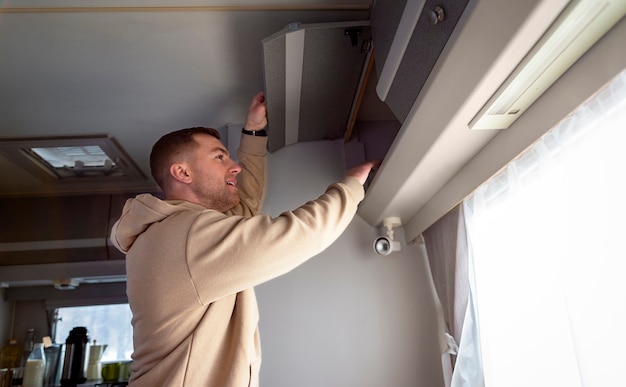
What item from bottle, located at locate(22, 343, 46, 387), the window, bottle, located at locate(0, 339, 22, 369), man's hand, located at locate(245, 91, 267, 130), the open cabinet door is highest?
the open cabinet door

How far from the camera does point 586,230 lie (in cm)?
93

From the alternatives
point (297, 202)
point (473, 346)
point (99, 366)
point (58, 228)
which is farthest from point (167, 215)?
point (99, 366)

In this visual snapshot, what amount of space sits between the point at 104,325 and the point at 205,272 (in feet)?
7.59

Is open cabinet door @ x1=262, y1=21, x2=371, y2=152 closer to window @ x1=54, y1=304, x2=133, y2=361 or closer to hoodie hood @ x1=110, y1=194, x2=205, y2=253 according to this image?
hoodie hood @ x1=110, y1=194, x2=205, y2=253

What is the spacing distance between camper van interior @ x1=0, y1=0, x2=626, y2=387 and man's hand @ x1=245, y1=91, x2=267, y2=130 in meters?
0.05

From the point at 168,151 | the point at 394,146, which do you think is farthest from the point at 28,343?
the point at 394,146

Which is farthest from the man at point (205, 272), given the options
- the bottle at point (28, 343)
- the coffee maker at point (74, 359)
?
the bottle at point (28, 343)

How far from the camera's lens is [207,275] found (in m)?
0.99

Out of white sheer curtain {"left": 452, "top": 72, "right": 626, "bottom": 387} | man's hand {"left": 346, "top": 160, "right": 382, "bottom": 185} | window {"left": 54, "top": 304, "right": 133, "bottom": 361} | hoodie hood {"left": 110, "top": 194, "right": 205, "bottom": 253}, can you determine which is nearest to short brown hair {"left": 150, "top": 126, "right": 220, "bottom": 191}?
hoodie hood {"left": 110, "top": 194, "right": 205, "bottom": 253}

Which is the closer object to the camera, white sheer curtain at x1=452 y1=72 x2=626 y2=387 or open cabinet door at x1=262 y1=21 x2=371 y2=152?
white sheer curtain at x1=452 y1=72 x2=626 y2=387

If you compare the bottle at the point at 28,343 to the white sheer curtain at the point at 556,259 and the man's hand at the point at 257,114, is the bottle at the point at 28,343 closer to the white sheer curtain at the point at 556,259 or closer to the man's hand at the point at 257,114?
the man's hand at the point at 257,114

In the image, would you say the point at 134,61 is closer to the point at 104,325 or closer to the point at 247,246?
the point at 247,246

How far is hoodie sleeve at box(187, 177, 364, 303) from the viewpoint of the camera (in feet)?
3.22

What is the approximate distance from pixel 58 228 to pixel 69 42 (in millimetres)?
1565
